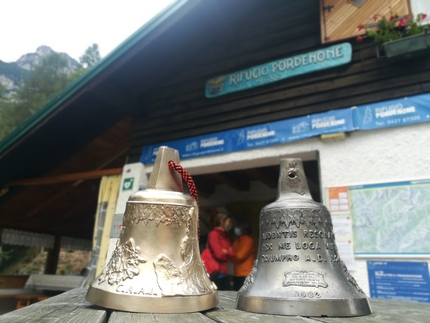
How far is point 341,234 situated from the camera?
3117 millimetres

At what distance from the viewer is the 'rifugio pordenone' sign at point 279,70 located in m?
3.69

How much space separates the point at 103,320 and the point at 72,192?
7.36 meters

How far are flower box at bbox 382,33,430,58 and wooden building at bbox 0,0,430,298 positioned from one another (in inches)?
6.6

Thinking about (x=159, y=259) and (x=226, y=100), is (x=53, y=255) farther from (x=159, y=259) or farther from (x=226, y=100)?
(x=159, y=259)

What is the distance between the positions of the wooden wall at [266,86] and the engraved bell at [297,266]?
2.56 metres

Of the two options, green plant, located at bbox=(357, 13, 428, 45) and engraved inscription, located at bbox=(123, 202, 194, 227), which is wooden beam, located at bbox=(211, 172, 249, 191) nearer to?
green plant, located at bbox=(357, 13, 428, 45)

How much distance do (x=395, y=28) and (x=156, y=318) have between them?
3.71 metres

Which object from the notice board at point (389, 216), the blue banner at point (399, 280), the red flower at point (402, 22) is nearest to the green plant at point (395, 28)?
the red flower at point (402, 22)

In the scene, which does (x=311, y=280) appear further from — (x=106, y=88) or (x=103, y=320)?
(x=106, y=88)

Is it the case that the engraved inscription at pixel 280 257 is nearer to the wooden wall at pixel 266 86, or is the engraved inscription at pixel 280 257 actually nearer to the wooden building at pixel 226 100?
the wooden building at pixel 226 100

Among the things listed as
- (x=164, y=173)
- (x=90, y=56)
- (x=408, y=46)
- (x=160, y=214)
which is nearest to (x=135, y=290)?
(x=160, y=214)

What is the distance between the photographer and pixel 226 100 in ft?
14.4

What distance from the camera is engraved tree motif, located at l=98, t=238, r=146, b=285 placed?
113 cm

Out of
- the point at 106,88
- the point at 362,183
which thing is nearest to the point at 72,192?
the point at 106,88
